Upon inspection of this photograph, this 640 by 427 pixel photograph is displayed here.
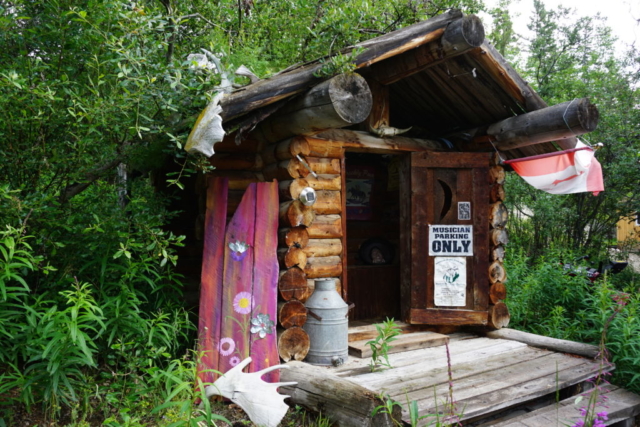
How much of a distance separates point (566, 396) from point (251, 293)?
3.22m

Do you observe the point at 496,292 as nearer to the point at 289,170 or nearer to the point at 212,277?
the point at 289,170

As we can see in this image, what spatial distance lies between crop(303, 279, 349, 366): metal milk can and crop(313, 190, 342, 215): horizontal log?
836 mm

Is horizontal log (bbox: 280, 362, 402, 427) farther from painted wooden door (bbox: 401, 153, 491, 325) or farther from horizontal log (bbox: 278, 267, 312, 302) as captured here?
painted wooden door (bbox: 401, 153, 491, 325)

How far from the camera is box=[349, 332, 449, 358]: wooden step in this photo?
5.22 meters

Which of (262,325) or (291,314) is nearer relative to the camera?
(262,325)

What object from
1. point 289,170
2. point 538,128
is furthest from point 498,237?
point 289,170

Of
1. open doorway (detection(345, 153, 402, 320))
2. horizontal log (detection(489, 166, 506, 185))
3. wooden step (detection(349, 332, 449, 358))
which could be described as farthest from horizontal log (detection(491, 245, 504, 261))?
open doorway (detection(345, 153, 402, 320))

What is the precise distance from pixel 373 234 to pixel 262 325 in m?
3.95

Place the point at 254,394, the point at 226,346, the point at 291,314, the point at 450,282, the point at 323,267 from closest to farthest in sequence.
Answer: the point at 254,394 < the point at 226,346 < the point at 291,314 < the point at 323,267 < the point at 450,282

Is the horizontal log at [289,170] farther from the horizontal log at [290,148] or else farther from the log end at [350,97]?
the log end at [350,97]

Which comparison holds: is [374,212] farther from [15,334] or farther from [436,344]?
[15,334]

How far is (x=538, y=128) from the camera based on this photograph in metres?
5.49

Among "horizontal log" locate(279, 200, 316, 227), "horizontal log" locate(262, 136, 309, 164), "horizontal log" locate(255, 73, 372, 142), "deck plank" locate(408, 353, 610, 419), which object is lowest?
"deck plank" locate(408, 353, 610, 419)

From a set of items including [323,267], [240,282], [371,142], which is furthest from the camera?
[371,142]
